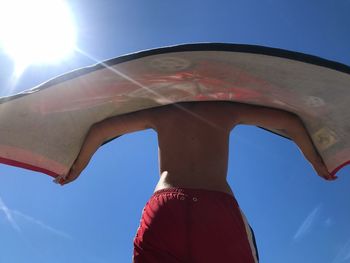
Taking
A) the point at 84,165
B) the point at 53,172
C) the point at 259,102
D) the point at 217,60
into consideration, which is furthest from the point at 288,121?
the point at 53,172

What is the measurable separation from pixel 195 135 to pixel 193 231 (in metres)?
0.62

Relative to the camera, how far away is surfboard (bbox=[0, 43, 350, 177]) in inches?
86.3

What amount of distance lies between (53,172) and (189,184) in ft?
3.45

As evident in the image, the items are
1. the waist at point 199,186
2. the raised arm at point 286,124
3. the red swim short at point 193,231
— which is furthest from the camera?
the raised arm at point 286,124

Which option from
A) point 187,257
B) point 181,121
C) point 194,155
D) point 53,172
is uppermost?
point 181,121

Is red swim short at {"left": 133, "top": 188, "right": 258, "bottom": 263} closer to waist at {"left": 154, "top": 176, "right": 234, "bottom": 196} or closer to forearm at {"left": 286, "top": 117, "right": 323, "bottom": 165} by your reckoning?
waist at {"left": 154, "top": 176, "right": 234, "bottom": 196}

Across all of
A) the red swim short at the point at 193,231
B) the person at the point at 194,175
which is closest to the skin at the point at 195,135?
the person at the point at 194,175

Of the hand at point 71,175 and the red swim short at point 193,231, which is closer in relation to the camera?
the red swim short at point 193,231

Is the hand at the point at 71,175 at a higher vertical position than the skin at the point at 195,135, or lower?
lower

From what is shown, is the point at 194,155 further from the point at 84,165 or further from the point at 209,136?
the point at 84,165

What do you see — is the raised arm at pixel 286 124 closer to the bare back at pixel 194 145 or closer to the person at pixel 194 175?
the person at pixel 194 175

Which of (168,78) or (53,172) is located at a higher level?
(168,78)

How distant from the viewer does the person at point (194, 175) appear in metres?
2.14

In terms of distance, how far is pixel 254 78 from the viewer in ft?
7.93
